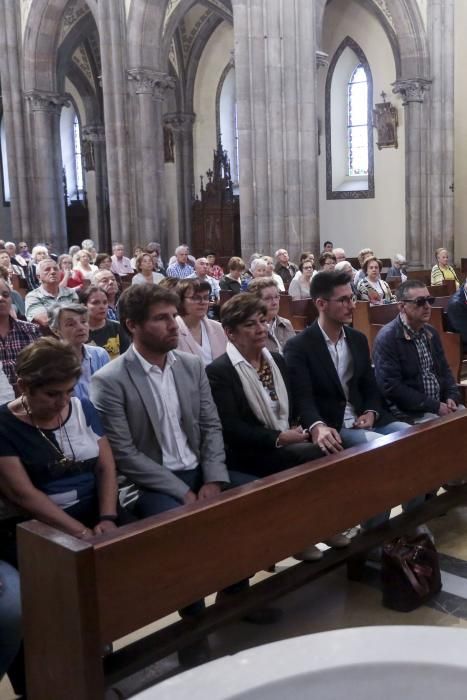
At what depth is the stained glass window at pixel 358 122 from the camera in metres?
18.4

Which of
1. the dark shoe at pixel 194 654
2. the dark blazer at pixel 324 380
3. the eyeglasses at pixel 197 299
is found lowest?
the dark shoe at pixel 194 654

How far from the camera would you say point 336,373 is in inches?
157

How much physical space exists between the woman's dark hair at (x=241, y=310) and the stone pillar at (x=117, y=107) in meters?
12.7

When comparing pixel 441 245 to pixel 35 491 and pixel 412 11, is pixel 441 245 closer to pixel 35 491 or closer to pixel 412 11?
pixel 412 11

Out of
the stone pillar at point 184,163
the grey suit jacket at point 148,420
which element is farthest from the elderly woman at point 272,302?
the stone pillar at point 184,163

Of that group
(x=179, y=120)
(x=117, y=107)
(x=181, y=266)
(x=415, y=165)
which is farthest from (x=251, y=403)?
(x=179, y=120)

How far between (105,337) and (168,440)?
A: 200cm

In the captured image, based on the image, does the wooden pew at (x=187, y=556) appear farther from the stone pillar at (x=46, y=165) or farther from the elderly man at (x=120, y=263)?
the stone pillar at (x=46, y=165)

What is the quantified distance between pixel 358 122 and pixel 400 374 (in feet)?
50.6

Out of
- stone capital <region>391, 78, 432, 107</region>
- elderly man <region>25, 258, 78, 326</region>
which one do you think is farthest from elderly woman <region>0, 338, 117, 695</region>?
stone capital <region>391, 78, 432, 107</region>

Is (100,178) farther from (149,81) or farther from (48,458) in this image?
(48,458)

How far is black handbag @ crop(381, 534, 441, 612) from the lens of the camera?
10.5 feet

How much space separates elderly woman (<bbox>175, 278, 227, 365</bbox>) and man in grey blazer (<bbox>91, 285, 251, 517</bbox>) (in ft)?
5.24

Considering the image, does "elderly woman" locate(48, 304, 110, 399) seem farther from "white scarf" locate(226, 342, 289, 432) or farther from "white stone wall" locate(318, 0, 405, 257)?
"white stone wall" locate(318, 0, 405, 257)
